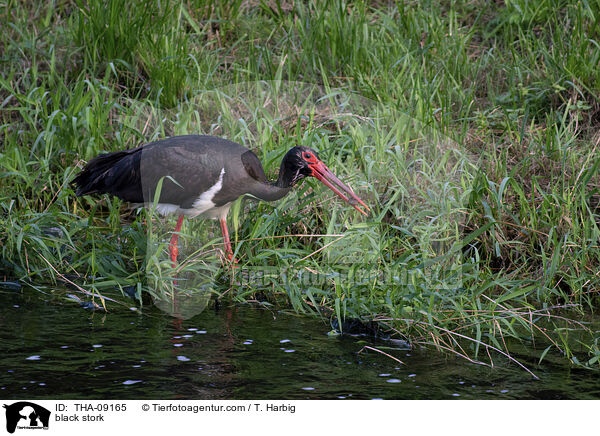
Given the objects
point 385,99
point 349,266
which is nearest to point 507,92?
point 385,99

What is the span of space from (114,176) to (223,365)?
6.23ft

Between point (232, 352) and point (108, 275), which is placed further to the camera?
point (108, 275)

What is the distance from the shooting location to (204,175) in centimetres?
567

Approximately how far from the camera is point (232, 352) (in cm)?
455

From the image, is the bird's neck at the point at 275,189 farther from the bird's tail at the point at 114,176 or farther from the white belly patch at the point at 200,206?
the bird's tail at the point at 114,176

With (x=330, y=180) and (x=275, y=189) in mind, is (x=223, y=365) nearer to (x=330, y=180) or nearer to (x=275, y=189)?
(x=275, y=189)

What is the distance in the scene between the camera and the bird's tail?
18.8 ft

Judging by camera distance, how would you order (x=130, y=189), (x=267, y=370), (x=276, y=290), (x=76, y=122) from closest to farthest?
(x=267, y=370) < (x=276, y=290) < (x=130, y=189) < (x=76, y=122)

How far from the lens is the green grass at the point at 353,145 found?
206 inches

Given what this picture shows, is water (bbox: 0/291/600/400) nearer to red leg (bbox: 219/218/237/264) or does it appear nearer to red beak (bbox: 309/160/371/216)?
red leg (bbox: 219/218/237/264)

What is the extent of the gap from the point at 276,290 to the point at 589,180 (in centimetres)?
242

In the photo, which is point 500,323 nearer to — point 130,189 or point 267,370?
point 267,370

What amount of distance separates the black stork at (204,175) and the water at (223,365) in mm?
834

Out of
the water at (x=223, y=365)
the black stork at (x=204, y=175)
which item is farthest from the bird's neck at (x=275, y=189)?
the water at (x=223, y=365)
